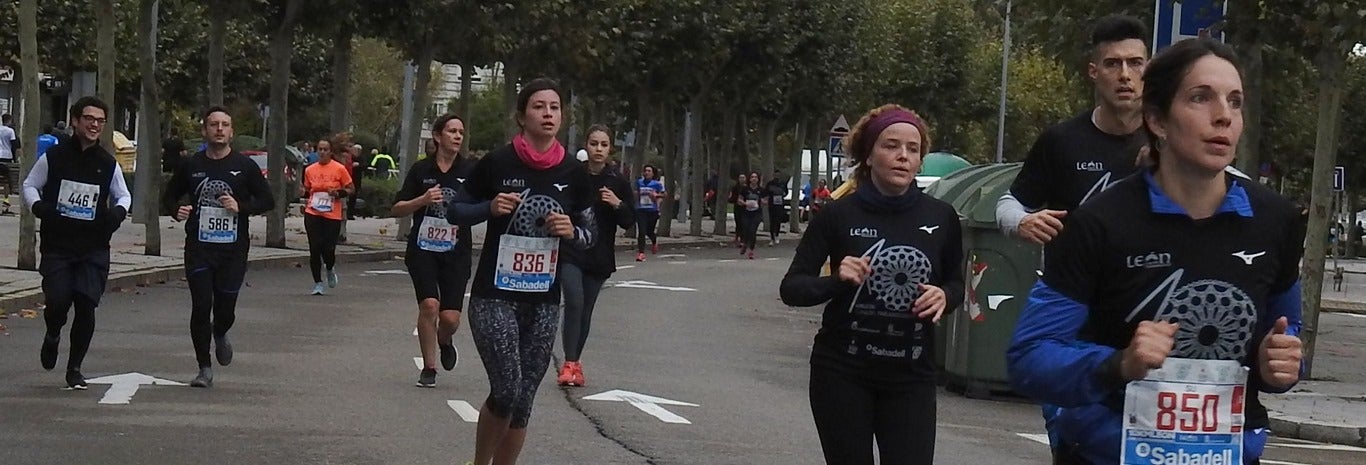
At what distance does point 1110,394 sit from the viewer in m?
4.14

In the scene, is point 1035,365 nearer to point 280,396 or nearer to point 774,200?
point 280,396

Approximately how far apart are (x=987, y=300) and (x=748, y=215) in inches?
1082

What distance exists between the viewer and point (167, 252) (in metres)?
28.0

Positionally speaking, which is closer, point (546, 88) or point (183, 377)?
point (546, 88)

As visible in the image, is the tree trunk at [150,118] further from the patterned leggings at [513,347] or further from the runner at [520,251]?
the patterned leggings at [513,347]

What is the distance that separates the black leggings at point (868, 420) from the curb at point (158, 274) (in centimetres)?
1195

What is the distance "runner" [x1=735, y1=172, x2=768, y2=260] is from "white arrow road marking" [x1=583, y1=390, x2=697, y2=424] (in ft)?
92.7

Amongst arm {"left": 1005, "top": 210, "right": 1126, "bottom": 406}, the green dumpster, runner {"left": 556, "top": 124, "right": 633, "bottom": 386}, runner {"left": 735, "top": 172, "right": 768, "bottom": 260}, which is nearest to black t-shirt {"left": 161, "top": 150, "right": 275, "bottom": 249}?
Answer: runner {"left": 556, "top": 124, "right": 633, "bottom": 386}

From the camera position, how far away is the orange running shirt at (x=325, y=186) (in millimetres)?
22656

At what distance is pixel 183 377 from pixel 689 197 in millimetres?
55088

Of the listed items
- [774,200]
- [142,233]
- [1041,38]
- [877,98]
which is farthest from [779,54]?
[1041,38]

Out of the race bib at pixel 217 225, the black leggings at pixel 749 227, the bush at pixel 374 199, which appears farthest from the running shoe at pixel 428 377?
the bush at pixel 374 199

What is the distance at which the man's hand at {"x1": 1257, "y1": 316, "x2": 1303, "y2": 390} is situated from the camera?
398 centimetres

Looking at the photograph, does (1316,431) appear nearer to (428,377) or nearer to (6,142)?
(428,377)
